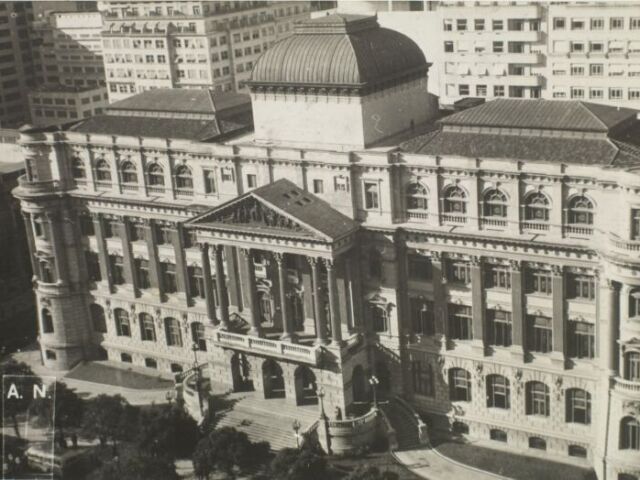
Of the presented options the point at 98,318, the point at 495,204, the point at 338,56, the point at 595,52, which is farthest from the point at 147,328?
the point at 595,52

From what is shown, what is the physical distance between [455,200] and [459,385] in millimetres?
17763

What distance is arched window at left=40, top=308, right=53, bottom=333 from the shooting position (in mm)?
117750

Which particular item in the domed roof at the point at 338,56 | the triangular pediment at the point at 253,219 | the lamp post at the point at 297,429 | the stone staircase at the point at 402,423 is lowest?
the stone staircase at the point at 402,423

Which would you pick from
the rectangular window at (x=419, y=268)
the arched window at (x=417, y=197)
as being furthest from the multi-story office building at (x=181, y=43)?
the rectangular window at (x=419, y=268)

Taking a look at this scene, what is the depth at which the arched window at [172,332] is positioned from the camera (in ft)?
369

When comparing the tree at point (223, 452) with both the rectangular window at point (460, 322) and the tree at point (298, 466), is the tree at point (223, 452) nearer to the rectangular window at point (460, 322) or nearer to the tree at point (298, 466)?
the tree at point (298, 466)

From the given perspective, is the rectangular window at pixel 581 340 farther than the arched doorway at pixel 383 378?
No

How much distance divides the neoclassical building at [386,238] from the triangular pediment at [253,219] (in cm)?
15

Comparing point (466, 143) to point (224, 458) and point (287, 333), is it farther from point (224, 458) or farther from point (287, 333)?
point (224, 458)

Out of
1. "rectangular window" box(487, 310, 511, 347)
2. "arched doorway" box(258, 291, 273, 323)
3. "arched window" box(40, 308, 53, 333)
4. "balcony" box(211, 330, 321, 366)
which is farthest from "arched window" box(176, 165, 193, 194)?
"rectangular window" box(487, 310, 511, 347)

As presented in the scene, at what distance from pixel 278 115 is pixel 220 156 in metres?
7.05

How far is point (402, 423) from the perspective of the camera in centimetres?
9594

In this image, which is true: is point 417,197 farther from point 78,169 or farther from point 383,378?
point 78,169

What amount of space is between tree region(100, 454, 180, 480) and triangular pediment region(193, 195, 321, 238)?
23.4 meters
